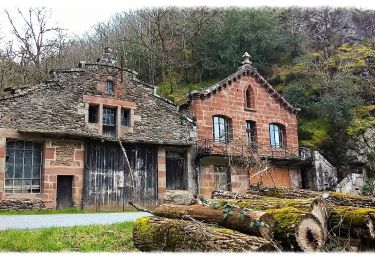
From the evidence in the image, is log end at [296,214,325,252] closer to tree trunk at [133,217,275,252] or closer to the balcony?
tree trunk at [133,217,275,252]

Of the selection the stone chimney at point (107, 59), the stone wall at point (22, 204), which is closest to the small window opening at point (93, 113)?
the stone chimney at point (107, 59)

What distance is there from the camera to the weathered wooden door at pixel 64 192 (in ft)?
57.9

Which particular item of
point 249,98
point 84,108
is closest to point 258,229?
point 84,108

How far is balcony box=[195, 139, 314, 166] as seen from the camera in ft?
68.1

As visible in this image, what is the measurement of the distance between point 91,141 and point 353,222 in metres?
13.7

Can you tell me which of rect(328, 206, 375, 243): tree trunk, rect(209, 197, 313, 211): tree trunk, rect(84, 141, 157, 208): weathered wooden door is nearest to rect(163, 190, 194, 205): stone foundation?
rect(84, 141, 157, 208): weathered wooden door

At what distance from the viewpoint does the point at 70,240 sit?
7.77 m

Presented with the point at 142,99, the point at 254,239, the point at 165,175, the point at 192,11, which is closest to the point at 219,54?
the point at 192,11

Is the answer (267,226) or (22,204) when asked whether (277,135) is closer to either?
(22,204)

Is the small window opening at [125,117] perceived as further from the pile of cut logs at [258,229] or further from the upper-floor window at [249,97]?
the pile of cut logs at [258,229]

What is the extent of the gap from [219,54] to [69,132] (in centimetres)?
1570

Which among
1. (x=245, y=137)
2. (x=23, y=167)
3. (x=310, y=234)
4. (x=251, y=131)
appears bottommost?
(x=310, y=234)

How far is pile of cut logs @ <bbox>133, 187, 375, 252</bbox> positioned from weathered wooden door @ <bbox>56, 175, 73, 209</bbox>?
11170mm

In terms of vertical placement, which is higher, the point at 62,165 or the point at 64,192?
the point at 62,165
